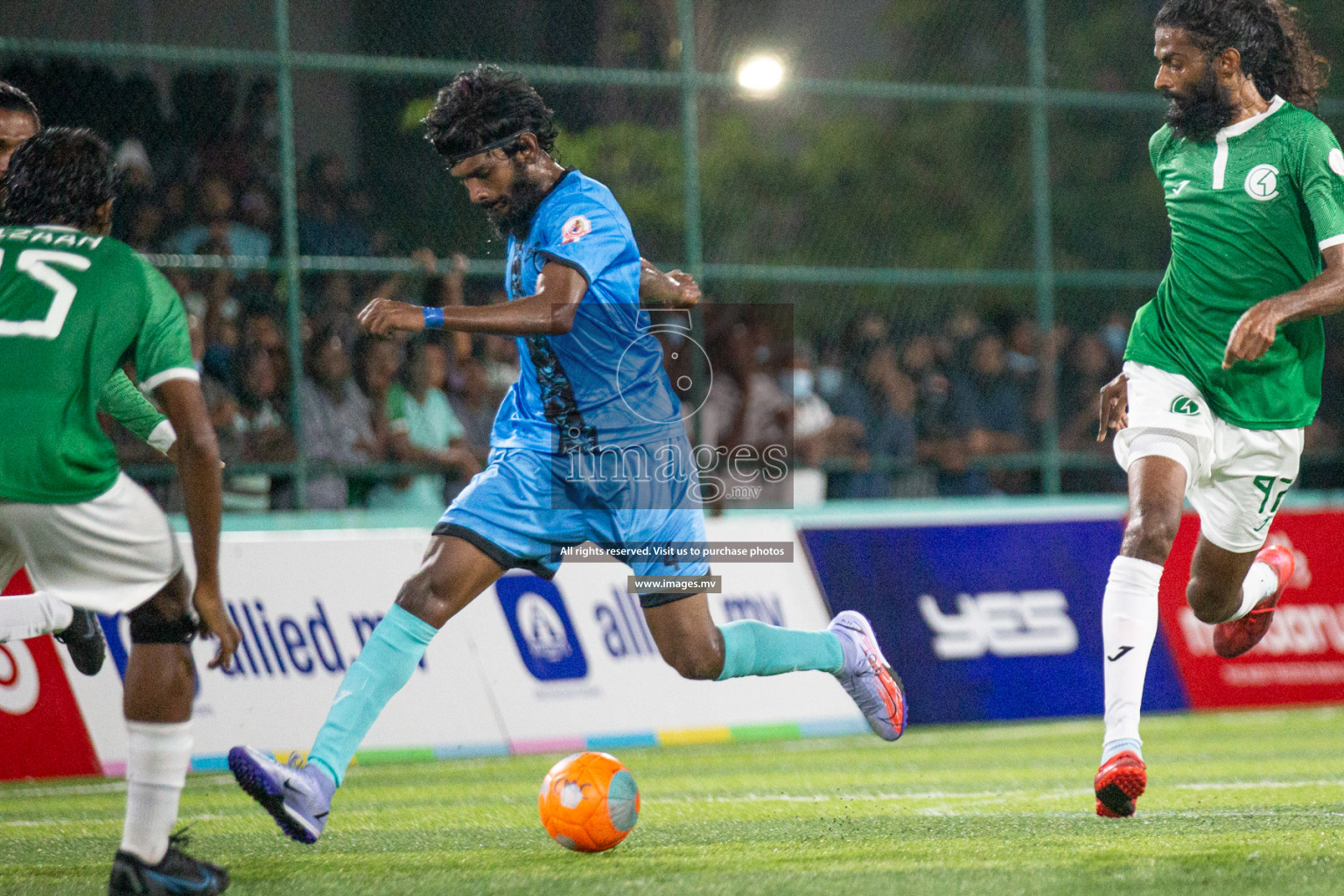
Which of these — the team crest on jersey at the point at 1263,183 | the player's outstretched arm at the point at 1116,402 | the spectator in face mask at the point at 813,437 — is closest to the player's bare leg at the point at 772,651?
the player's outstretched arm at the point at 1116,402

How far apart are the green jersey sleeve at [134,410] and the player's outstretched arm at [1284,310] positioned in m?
3.32

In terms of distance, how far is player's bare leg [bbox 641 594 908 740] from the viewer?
539cm

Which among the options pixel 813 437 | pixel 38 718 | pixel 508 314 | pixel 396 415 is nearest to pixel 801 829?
pixel 508 314

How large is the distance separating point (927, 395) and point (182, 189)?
526 centimetres

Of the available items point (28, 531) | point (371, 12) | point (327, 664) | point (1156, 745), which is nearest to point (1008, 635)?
point (1156, 745)

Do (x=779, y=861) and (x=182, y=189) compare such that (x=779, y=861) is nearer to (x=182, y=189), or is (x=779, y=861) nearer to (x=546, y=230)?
(x=546, y=230)

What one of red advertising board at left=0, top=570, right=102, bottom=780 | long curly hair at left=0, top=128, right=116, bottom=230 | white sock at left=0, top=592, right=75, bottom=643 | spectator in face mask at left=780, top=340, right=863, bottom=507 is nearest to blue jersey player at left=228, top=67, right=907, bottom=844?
long curly hair at left=0, top=128, right=116, bottom=230

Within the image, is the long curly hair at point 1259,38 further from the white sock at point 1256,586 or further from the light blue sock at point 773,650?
the light blue sock at point 773,650

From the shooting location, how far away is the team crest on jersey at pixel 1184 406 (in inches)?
218

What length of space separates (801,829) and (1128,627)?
1.25 metres

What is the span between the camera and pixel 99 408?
543cm

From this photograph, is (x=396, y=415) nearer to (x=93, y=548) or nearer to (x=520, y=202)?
(x=520, y=202)

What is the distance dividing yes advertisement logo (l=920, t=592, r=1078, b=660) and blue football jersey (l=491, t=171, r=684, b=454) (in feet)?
16.5

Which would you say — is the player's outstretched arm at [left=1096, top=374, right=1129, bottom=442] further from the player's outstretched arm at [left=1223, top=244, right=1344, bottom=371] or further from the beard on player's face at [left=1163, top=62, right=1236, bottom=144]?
the beard on player's face at [left=1163, top=62, right=1236, bottom=144]
